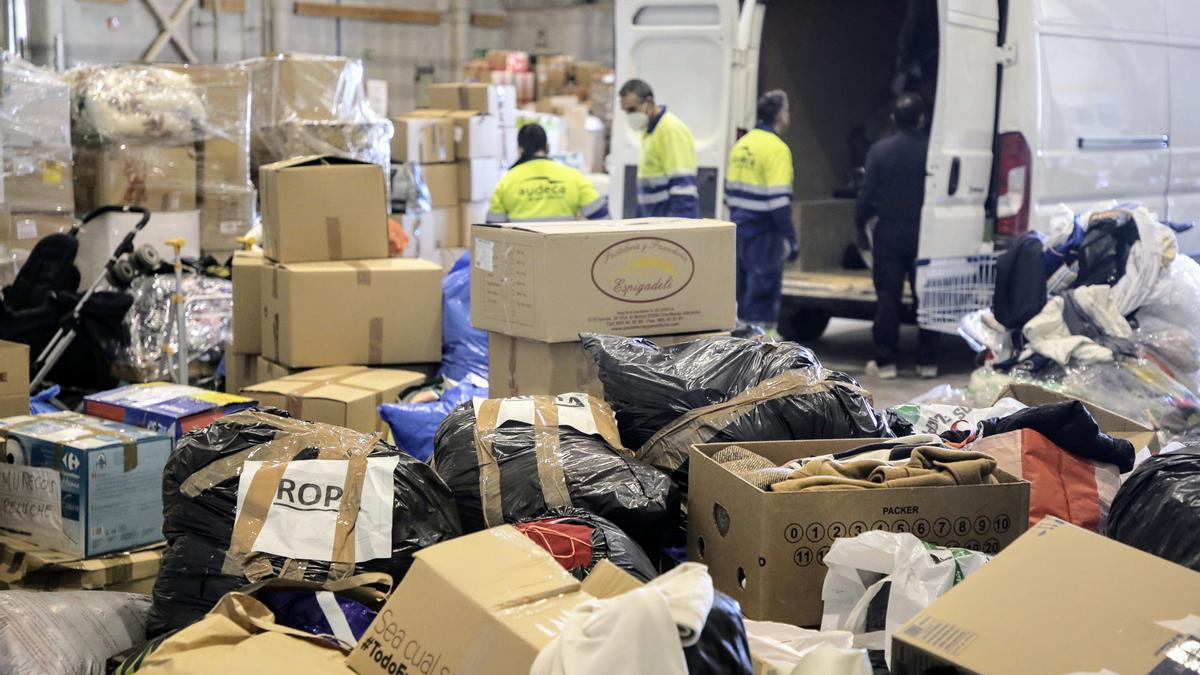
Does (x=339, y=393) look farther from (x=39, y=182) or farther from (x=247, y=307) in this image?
(x=39, y=182)

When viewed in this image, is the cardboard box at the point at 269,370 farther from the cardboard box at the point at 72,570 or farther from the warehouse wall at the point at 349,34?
the warehouse wall at the point at 349,34

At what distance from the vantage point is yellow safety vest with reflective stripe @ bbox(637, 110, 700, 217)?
21.6ft

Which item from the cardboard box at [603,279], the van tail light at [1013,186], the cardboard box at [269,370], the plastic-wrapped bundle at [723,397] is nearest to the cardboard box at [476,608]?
the plastic-wrapped bundle at [723,397]

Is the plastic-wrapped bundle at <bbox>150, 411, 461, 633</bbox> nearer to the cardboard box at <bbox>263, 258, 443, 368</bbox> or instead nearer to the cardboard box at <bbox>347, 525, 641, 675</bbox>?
the cardboard box at <bbox>347, 525, 641, 675</bbox>

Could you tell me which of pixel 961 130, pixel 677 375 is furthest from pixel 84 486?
pixel 961 130

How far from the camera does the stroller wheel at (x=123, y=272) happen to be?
226 inches

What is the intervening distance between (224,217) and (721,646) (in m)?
5.86

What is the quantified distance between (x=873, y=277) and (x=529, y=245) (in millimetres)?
3701

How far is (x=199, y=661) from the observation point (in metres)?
2.10

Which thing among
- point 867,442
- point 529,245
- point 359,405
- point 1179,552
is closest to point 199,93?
point 359,405

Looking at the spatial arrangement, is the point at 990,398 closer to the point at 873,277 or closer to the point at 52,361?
the point at 873,277

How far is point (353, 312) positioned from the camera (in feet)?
14.7

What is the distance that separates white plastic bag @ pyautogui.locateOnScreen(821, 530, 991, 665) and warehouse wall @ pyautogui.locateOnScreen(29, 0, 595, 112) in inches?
420

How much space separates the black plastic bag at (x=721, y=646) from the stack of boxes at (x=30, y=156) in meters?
5.46
